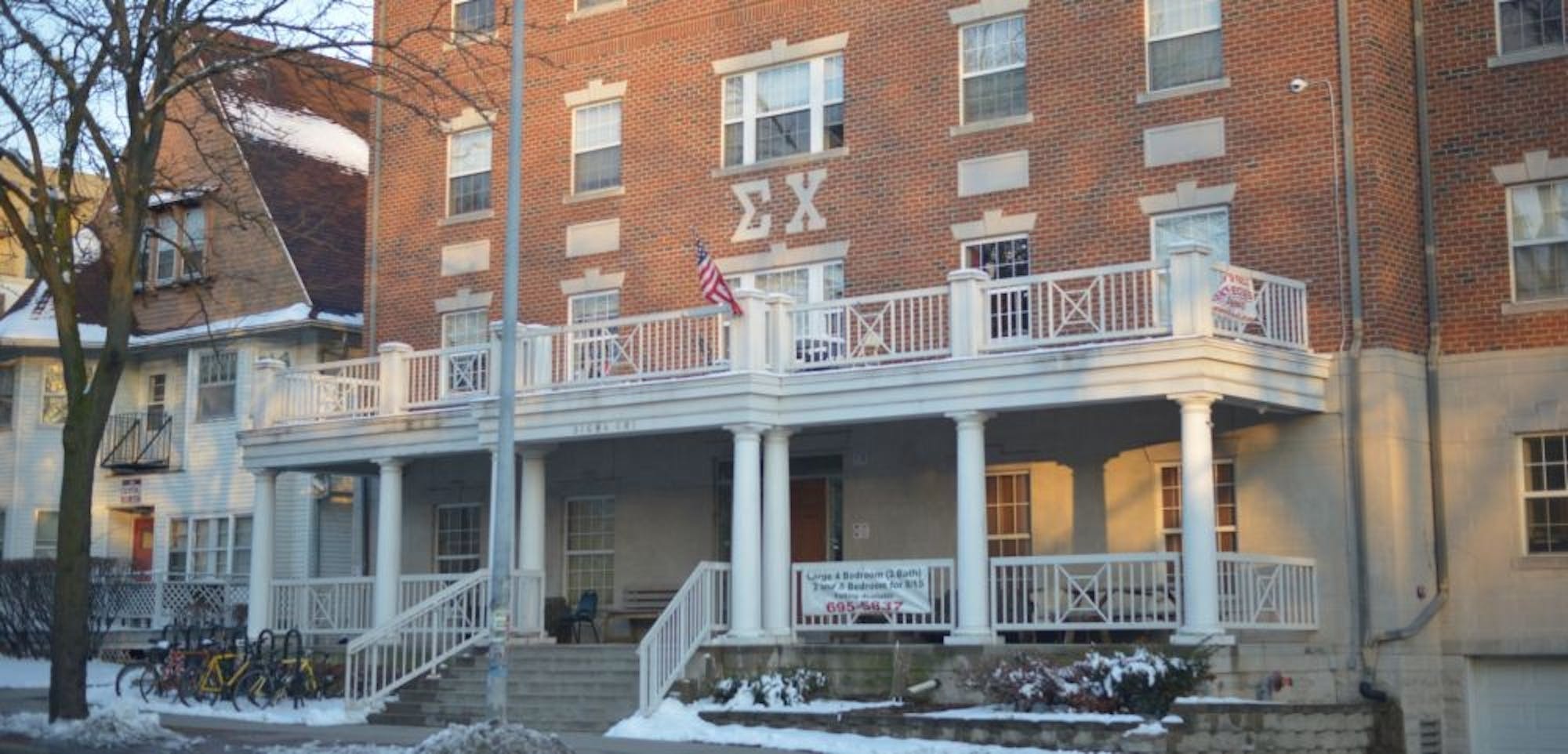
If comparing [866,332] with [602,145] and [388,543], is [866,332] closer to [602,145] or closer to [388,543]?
[602,145]

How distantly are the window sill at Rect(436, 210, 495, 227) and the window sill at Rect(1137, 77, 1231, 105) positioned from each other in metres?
11.3

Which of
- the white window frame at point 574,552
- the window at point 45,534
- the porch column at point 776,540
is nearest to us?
the porch column at point 776,540

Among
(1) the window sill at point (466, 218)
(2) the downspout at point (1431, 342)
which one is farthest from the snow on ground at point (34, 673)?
(2) the downspout at point (1431, 342)

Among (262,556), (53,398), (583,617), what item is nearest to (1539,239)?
(583,617)

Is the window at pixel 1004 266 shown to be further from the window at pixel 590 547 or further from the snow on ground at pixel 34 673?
the snow on ground at pixel 34 673

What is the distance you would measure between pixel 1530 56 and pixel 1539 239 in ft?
7.14

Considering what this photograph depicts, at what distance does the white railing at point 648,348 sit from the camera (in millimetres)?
23906

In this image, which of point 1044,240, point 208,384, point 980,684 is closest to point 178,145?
point 208,384

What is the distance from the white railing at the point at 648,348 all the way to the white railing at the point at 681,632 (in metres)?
2.69

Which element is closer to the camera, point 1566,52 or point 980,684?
point 980,684

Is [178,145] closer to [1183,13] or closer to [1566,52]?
[1183,13]

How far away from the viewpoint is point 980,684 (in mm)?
20406

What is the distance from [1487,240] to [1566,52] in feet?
7.67

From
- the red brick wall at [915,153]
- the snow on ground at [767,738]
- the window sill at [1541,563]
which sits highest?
the red brick wall at [915,153]
